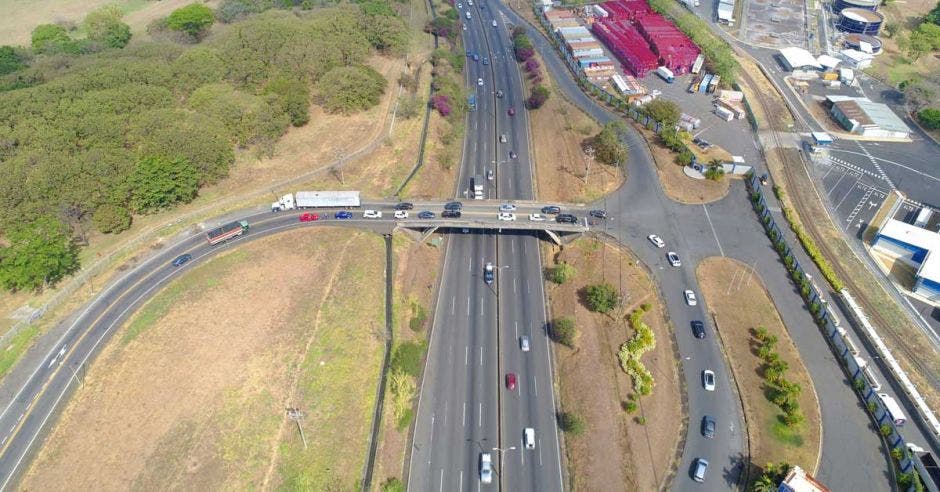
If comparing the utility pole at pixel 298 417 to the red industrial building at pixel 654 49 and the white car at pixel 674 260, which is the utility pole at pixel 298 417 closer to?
the white car at pixel 674 260

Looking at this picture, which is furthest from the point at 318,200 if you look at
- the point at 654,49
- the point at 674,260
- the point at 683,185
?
the point at 654,49

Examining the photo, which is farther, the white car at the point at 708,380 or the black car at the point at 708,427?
the white car at the point at 708,380

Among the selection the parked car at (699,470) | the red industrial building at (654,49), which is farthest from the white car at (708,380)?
the red industrial building at (654,49)

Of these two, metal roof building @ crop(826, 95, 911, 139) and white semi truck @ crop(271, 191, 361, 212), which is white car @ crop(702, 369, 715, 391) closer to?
white semi truck @ crop(271, 191, 361, 212)

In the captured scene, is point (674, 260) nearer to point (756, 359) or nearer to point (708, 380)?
point (756, 359)

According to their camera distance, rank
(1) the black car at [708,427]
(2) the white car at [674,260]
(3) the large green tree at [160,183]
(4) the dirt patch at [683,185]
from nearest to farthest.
A: (1) the black car at [708,427] < (2) the white car at [674,260] < (3) the large green tree at [160,183] < (4) the dirt patch at [683,185]

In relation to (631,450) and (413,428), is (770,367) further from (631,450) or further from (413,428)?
(413,428)
